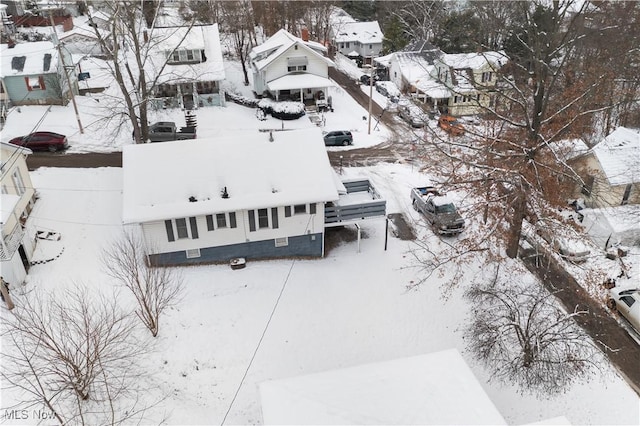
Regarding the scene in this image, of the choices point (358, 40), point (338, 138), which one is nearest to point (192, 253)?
point (338, 138)

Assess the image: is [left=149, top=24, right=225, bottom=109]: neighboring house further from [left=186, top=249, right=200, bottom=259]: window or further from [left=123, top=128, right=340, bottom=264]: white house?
[left=186, top=249, right=200, bottom=259]: window

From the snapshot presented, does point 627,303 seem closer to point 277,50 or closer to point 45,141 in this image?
point 277,50

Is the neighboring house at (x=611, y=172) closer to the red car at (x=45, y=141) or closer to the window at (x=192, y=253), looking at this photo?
the window at (x=192, y=253)

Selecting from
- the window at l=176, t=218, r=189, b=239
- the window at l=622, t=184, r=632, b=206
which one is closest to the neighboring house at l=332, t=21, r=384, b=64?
the window at l=622, t=184, r=632, b=206

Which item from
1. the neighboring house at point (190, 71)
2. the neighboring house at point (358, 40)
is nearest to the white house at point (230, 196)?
the neighboring house at point (190, 71)

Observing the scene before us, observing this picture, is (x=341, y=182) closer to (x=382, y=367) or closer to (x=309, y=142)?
(x=309, y=142)

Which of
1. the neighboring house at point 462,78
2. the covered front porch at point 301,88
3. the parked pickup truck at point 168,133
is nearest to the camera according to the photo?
the parked pickup truck at point 168,133
